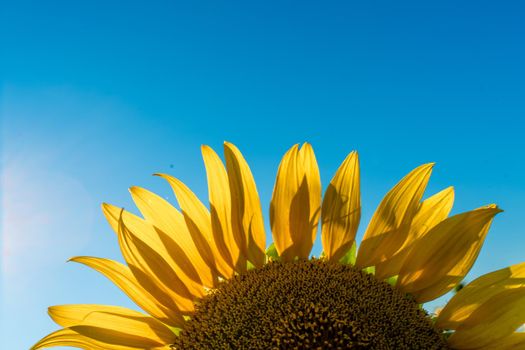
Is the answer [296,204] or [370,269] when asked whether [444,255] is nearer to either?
[370,269]

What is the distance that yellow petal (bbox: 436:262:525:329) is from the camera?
3.50 metres

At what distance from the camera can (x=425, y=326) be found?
336 cm

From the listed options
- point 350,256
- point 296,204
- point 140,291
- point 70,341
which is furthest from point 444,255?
point 70,341

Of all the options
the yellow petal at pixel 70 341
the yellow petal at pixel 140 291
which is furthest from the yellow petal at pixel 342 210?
the yellow petal at pixel 70 341

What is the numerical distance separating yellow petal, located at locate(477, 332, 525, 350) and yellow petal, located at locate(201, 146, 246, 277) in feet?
5.57

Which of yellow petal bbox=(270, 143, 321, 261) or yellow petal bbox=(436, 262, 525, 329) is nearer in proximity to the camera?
yellow petal bbox=(436, 262, 525, 329)

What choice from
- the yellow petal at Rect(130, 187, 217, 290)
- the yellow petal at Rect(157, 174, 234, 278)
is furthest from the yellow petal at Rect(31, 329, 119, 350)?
the yellow petal at Rect(157, 174, 234, 278)

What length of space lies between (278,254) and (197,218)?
0.64 m

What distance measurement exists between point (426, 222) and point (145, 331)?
2140 millimetres

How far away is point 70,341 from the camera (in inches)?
152

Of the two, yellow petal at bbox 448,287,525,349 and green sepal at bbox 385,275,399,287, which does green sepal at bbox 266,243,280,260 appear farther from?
yellow petal at bbox 448,287,525,349

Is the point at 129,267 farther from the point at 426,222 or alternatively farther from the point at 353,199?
the point at 426,222

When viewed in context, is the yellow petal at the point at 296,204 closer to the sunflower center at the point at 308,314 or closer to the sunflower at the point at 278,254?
the sunflower at the point at 278,254

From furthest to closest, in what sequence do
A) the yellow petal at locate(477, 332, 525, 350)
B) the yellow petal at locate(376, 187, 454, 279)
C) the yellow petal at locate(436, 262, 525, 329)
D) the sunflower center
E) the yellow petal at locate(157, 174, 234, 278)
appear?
the yellow petal at locate(157, 174, 234, 278), the yellow petal at locate(376, 187, 454, 279), the yellow petal at locate(436, 262, 525, 329), the yellow petal at locate(477, 332, 525, 350), the sunflower center
